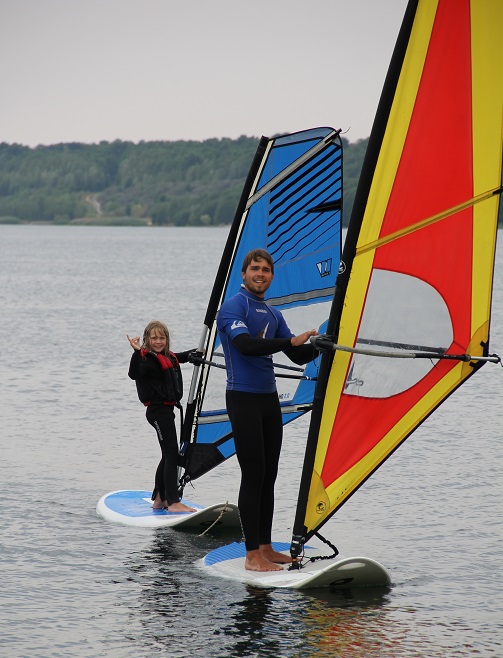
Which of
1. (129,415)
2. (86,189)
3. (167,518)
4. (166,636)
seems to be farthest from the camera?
(86,189)

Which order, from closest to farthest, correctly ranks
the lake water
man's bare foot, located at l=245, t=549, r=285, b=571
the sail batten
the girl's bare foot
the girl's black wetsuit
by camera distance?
the lake water < man's bare foot, located at l=245, t=549, r=285, b=571 < the sail batten < the girl's black wetsuit < the girl's bare foot

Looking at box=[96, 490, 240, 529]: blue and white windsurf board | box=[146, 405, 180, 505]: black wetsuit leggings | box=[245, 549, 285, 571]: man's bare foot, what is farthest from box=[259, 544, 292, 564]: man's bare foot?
box=[146, 405, 180, 505]: black wetsuit leggings

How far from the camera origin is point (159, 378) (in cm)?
783

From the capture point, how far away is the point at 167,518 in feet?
26.1

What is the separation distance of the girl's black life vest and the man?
165cm

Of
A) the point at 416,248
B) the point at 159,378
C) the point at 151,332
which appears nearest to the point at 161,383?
the point at 159,378

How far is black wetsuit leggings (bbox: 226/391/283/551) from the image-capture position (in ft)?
20.1

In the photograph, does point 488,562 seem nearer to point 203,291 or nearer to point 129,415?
point 129,415

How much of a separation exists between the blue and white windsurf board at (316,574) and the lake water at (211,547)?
68 mm

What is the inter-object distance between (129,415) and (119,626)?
26.8 feet

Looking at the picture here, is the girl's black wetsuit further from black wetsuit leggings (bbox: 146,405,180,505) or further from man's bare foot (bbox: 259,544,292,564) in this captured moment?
man's bare foot (bbox: 259,544,292,564)

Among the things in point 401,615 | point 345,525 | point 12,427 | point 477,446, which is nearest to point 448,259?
point 401,615

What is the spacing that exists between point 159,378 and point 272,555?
5.87 feet

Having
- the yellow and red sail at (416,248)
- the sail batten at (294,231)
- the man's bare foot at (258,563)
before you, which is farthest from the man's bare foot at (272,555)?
the sail batten at (294,231)
